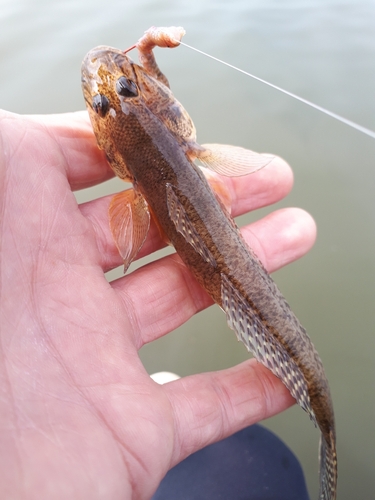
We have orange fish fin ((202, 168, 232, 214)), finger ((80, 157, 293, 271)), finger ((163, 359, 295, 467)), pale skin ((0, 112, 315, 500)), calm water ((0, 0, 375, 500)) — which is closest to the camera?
pale skin ((0, 112, 315, 500))

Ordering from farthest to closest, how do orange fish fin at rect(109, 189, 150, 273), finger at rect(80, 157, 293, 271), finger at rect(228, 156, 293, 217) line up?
finger at rect(228, 156, 293, 217), finger at rect(80, 157, 293, 271), orange fish fin at rect(109, 189, 150, 273)

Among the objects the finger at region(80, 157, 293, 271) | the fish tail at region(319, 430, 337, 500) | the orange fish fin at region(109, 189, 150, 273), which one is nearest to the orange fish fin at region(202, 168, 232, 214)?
the finger at region(80, 157, 293, 271)

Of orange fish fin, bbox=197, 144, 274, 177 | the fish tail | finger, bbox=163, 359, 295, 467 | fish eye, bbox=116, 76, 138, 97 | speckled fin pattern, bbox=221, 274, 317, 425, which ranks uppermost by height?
fish eye, bbox=116, 76, 138, 97

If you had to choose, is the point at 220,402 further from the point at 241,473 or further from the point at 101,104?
the point at 101,104

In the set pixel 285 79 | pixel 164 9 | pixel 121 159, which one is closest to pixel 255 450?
pixel 121 159

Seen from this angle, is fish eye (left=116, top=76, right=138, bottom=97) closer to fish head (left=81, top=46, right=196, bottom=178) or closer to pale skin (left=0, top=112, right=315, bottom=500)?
fish head (left=81, top=46, right=196, bottom=178)
